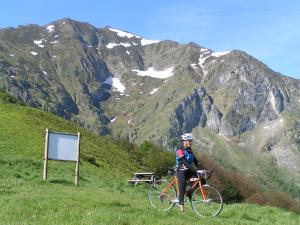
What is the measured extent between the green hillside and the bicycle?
659 mm

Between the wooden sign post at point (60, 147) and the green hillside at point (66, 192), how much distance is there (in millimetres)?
1597

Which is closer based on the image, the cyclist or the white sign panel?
the cyclist

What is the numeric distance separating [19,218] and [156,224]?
406 cm

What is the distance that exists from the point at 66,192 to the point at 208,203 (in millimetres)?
8716

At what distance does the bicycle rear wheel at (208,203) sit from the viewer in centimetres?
1995

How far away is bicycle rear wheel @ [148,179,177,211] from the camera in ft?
70.7

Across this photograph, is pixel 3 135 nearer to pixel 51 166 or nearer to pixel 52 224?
pixel 51 166

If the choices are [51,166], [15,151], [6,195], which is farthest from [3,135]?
[6,195]

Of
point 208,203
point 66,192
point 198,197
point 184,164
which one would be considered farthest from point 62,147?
point 208,203

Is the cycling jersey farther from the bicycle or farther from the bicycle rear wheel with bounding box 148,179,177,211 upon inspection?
the bicycle rear wheel with bounding box 148,179,177,211

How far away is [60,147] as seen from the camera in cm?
3372

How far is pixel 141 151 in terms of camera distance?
143 metres

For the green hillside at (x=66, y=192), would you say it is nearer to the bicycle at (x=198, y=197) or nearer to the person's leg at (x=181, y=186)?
the person's leg at (x=181, y=186)

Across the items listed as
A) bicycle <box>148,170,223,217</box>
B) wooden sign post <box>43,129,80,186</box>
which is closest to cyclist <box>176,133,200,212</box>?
bicycle <box>148,170,223,217</box>
